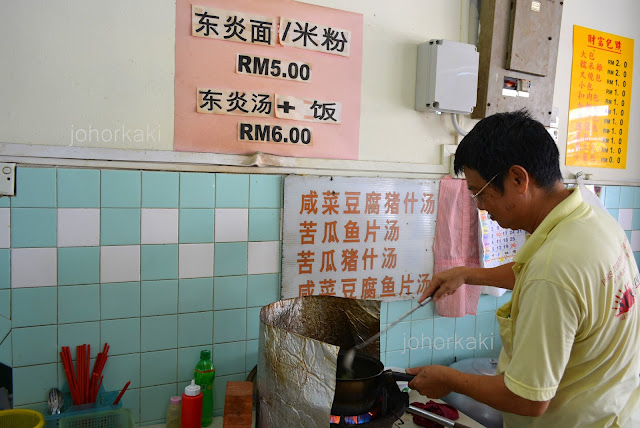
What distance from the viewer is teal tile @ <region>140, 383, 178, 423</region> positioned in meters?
1.88

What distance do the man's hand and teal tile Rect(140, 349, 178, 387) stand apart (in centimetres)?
102

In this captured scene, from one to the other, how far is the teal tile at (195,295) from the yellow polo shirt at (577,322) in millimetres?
1197

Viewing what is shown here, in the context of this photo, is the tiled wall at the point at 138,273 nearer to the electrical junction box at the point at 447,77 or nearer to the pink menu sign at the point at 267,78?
the pink menu sign at the point at 267,78

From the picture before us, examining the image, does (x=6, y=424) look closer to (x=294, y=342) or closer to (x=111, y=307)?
(x=111, y=307)

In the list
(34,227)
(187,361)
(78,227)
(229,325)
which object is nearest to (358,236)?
(229,325)

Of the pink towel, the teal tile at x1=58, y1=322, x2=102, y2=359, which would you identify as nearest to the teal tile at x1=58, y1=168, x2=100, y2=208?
the teal tile at x1=58, y1=322, x2=102, y2=359

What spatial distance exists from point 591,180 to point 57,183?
2878mm

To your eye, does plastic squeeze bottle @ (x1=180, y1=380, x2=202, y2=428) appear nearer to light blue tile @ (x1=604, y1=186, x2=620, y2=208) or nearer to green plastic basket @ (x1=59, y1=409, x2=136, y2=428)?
green plastic basket @ (x1=59, y1=409, x2=136, y2=428)

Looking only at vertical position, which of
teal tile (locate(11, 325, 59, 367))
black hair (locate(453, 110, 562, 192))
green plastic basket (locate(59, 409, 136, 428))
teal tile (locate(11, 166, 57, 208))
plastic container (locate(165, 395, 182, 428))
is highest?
black hair (locate(453, 110, 562, 192))

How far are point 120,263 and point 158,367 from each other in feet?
1.53

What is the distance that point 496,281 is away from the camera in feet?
6.37

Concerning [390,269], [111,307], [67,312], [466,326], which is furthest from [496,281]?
[67,312]

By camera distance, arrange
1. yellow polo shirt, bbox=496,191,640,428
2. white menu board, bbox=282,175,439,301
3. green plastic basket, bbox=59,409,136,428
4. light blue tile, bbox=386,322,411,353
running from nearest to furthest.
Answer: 1. yellow polo shirt, bbox=496,191,640,428
2. green plastic basket, bbox=59,409,136,428
3. white menu board, bbox=282,175,439,301
4. light blue tile, bbox=386,322,411,353

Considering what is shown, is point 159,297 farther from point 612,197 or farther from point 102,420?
point 612,197
